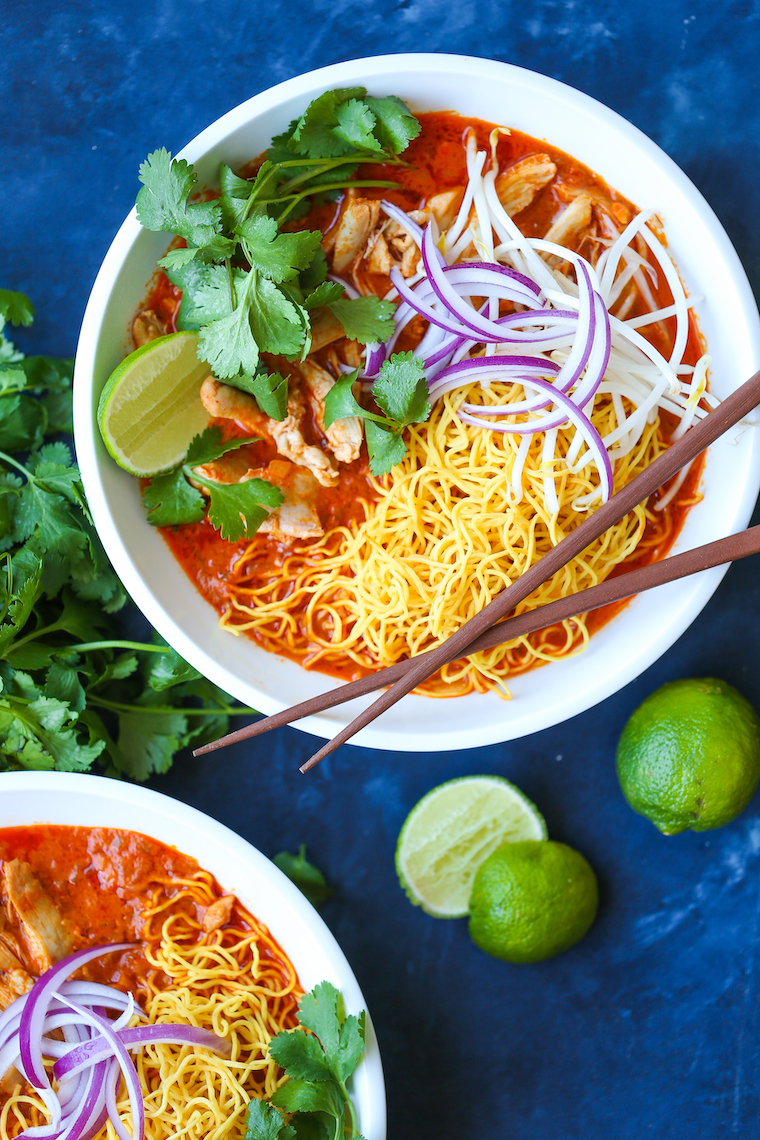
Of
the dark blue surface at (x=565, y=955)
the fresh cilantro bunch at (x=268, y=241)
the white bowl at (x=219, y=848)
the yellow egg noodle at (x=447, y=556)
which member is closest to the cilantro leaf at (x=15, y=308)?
the dark blue surface at (x=565, y=955)

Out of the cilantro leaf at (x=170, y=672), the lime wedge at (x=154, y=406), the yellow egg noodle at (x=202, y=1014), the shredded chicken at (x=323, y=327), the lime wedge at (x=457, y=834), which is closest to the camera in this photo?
the lime wedge at (x=154, y=406)

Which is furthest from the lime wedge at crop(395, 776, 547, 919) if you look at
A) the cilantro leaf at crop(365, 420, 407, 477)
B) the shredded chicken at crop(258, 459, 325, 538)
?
the cilantro leaf at crop(365, 420, 407, 477)

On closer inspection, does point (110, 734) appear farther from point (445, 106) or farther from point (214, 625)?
point (445, 106)

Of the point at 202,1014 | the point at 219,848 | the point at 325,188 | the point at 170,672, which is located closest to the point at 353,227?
the point at 325,188

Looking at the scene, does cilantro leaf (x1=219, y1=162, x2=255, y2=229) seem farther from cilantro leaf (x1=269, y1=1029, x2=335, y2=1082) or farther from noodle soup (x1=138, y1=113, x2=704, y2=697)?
cilantro leaf (x1=269, y1=1029, x2=335, y2=1082)

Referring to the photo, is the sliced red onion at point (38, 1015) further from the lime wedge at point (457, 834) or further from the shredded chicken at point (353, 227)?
the shredded chicken at point (353, 227)

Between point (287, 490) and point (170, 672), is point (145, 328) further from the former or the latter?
point (170, 672)
